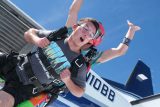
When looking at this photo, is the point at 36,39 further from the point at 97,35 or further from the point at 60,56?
the point at 97,35

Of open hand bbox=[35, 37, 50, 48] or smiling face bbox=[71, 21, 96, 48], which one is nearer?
open hand bbox=[35, 37, 50, 48]

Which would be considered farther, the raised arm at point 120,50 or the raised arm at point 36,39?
the raised arm at point 120,50

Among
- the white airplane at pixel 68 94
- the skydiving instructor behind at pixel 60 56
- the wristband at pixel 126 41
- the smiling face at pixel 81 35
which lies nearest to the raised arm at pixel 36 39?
the skydiving instructor behind at pixel 60 56

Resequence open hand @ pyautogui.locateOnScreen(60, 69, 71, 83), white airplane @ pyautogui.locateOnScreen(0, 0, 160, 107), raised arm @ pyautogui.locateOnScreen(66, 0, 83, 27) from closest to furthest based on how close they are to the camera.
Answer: open hand @ pyautogui.locateOnScreen(60, 69, 71, 83) → raised arm @ pyautogui.locateOnScreen(66, 0, 83, 27) → white airplane @ pyautogui.locateOnScreen(0, 0, 160, 107)

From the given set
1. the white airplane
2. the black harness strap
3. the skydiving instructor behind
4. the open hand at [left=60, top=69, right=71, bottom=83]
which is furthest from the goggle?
the white airplane

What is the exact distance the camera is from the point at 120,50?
422cm

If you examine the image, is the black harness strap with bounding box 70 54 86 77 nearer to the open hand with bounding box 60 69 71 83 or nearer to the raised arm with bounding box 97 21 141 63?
the open hand with bounding box 60 69 71 83

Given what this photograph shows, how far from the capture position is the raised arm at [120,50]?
13.3 ft

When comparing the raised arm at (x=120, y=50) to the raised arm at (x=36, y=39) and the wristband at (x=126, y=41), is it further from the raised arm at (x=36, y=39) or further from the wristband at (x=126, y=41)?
the raised arm at (x=36, y=39)

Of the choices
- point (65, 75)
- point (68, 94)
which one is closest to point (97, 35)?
point (65, 75)

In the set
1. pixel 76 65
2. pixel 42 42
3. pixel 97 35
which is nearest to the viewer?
pixel 42 42

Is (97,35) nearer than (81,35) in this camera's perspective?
No

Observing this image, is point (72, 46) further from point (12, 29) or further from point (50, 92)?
point (12, 29)

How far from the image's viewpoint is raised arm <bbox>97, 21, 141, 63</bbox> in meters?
4.06
